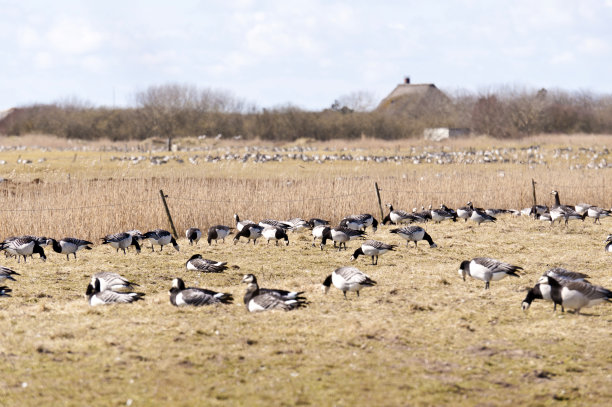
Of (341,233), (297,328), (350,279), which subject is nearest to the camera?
(297,328)

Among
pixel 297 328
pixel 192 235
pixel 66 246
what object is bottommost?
pixel 297 328

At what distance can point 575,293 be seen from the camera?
11039mm

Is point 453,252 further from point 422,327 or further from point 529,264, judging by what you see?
point 422,327

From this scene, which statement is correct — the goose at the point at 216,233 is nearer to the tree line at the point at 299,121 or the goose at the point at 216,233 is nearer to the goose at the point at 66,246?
the goose at the point at 66,246

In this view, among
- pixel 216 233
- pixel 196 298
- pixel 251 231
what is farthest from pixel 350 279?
pixel 216 233

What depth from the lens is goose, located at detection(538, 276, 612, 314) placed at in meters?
10.9

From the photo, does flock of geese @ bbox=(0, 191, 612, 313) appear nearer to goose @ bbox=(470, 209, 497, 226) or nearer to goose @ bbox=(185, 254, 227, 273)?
goose @ bbox=(185, 254, 227, 273)

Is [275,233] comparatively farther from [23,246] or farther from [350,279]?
[350,279]

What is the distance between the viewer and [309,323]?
35.2 ft

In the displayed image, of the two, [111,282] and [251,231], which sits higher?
[251,231]

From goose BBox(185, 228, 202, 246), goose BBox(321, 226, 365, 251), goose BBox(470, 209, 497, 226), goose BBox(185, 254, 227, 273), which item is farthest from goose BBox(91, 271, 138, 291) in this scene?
goose BBox(470, 209, 497, 226)

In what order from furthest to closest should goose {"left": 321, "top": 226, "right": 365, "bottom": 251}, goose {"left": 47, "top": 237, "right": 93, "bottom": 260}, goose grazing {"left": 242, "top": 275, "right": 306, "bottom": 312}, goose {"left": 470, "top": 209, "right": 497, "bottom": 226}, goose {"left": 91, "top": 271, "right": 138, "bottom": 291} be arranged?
goose {"left": 470, "top": 209, "right": 497, "bottom": 226}, goose {"left": 321, "top": 226, "right": 365, "bottom": 251}, goose {"left": 47, "top": 237, "right": 93, "bottom": 260}, goose {"left": 91, "top": 271, "right": 138, "bottom": 291}, goose grazing {"left": 242, "top": 275, "right": 306, "bottom": 312}

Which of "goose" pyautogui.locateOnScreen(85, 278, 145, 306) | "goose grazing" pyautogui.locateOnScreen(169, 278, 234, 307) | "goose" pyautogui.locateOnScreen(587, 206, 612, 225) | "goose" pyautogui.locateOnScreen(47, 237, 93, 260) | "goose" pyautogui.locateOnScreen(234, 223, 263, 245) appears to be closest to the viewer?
"goose grazing" pyautogui.locateOnScreen(169, 278, 234, 307)

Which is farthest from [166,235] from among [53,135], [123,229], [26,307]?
[53,135]
